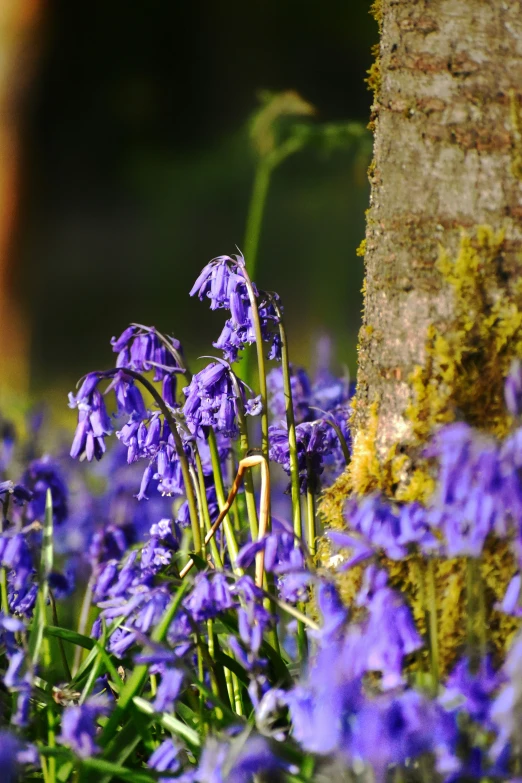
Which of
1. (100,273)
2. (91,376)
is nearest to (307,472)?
(91,376)

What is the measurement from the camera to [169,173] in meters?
10.9

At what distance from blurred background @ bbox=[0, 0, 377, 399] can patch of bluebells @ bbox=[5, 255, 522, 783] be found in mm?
6936

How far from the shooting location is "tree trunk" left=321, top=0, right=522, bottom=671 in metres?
1.88

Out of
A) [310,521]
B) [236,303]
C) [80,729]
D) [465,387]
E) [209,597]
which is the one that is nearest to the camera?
[80,729]

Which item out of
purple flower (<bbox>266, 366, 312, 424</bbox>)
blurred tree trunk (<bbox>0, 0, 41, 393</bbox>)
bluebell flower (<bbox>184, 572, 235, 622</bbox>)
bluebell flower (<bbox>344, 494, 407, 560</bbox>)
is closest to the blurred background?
blurred tree trunk (<bbox>0, 0, 41, 393</bbox>)

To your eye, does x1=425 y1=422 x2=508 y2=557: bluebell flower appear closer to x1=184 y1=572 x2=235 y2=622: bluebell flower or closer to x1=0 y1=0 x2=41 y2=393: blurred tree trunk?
x1=184 y1=572 x2=235 y2=622: bluebell flower

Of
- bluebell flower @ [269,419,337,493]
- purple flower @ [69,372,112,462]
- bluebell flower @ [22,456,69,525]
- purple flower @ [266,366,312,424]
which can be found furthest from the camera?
purple flower @ [266,366,312,424]

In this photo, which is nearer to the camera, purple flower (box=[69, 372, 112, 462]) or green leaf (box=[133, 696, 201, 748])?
green leaf (box=[133, 696, 201, 748])

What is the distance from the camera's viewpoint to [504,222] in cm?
190

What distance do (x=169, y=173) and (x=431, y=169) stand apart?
9413 mm

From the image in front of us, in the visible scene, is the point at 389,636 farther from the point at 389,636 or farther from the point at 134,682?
the point at 134,682

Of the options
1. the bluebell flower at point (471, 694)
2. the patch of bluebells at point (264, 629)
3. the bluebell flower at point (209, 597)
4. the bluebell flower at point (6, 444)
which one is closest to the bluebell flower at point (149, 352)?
the patch of bluebells at point (264, 629)

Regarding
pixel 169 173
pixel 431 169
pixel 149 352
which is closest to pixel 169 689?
pixel 149 352

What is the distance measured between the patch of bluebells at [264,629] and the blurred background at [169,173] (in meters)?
6.94
